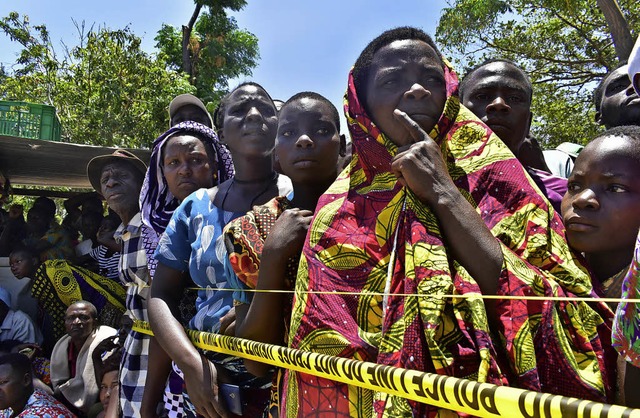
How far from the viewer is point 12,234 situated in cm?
707

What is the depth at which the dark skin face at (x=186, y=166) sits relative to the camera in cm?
287

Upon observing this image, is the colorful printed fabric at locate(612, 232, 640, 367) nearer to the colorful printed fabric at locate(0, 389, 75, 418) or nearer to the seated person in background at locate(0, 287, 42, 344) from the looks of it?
the colorful printed fabric at locate(0, 389, 75, 418)

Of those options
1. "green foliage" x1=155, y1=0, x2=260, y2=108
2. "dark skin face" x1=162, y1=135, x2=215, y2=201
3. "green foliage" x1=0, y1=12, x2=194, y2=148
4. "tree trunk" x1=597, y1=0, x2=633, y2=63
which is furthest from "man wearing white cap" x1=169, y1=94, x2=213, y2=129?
"green foliage" x1=155, y1=0, x2=260, y2=108

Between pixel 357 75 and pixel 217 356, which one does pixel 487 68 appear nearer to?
pixel 357 75

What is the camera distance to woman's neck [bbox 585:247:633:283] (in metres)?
1.56

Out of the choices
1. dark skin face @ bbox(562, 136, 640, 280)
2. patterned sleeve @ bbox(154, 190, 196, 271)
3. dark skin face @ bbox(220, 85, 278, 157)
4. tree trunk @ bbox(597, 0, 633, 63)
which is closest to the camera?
dark skin face @ bbox(562, 136, 640, 280)

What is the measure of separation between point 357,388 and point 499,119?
1.19 metres

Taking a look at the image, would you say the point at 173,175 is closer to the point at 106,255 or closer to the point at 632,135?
the point at 632,135

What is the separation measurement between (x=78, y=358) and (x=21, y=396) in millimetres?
467

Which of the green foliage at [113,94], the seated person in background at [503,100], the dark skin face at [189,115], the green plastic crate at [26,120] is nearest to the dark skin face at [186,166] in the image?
the dark skin face at [189,115]

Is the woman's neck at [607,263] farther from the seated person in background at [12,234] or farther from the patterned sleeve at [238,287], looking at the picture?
the seated person in background at [12,234]

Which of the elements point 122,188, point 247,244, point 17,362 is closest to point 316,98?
point 247,244

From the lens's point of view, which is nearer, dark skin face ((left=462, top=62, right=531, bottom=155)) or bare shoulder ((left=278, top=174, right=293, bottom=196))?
dark skin face ((left=462, top=62, right=531, bottom=155))

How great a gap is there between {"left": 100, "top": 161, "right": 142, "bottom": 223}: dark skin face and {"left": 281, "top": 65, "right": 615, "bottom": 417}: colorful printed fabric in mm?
2418
